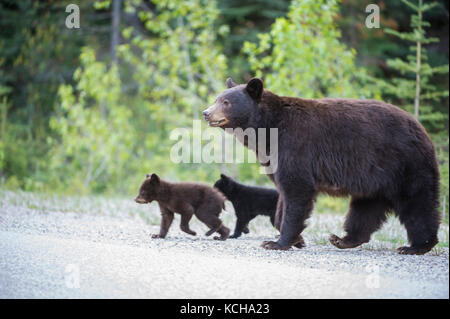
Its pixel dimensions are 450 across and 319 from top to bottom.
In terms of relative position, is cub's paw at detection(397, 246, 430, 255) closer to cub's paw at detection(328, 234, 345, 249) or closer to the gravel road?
the gravel road

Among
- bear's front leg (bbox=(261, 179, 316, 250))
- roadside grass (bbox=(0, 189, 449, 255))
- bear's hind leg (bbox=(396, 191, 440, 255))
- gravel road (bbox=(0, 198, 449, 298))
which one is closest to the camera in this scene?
gravel road (bbox=(0, 198, 449, 298))

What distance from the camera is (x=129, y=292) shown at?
412cm

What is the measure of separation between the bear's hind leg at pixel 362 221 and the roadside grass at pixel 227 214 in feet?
0.92

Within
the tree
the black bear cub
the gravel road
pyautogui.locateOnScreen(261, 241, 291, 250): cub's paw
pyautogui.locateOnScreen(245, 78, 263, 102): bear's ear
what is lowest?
pyautogui.locateOnScreen(261, 241, 291, 250): cub's paw

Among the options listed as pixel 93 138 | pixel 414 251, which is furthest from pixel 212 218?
pixel 93 138

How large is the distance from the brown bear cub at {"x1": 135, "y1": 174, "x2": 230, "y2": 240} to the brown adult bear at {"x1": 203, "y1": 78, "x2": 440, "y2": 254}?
1.12 meters

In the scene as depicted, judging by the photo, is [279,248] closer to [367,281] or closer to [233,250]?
[233,250]

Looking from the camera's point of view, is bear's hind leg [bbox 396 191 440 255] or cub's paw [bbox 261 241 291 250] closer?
bear's hind leg [bbox 396 191 440 255]

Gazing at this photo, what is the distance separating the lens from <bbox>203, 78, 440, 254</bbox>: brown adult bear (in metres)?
5.70

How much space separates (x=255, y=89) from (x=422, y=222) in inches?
92.2

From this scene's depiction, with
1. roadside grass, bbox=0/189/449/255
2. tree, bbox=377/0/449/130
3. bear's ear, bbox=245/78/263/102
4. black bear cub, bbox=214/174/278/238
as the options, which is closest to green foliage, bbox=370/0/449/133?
tree, bbox=377/0/449/130

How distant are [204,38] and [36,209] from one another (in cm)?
573

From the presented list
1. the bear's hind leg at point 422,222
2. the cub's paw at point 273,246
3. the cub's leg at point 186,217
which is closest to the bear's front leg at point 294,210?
the cub's paw at point 273,246

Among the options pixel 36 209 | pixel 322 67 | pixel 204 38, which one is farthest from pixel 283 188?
pixel 204 38
